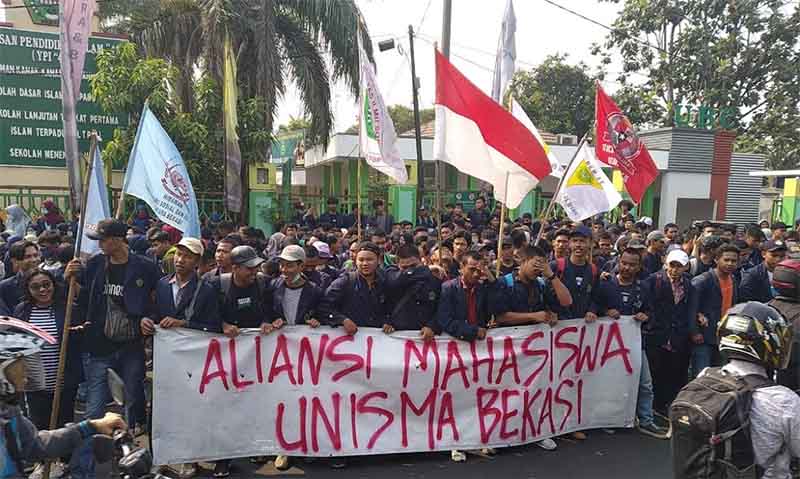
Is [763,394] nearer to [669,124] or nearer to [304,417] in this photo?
[304,417]

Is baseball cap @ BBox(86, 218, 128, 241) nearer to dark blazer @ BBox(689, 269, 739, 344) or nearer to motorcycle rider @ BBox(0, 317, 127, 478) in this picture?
motorcycle rider @ BBox(0, 317, 127, 478)

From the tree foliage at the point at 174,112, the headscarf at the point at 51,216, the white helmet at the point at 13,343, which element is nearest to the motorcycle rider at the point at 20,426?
the white helmet at the point at 13,343

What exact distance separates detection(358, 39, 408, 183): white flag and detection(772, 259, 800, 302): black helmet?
175 inches

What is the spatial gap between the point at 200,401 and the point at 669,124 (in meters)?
27.5

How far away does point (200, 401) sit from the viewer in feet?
14.5

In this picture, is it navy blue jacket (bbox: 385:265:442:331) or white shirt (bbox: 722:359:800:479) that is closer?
white shirt (bbox: 722:359:800:479)

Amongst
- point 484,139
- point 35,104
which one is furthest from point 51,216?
point 484,139

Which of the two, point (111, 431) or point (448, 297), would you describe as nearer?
point (111, 431)

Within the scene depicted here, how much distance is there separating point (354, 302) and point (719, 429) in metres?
2.96

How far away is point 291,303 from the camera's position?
479 cm

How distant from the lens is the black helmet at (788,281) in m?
3.59

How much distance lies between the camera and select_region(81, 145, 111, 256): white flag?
4.47 meters

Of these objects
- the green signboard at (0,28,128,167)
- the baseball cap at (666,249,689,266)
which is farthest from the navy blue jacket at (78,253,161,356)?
the green signboard at (0,28,128,167)

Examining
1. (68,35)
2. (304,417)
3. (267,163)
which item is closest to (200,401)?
(304,417)
